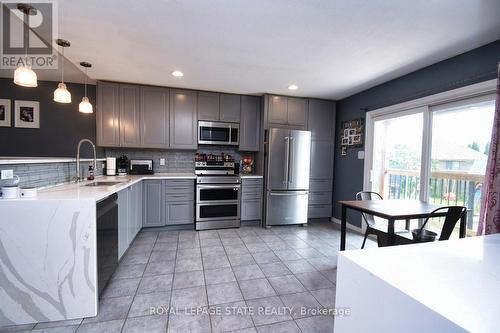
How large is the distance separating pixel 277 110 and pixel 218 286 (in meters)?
3.05

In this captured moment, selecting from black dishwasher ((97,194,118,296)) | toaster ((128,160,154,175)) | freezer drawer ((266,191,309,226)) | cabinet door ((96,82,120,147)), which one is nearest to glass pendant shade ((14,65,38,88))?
black dishwasher ((97,194,118,296))

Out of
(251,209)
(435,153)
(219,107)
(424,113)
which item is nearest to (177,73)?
(219,107)

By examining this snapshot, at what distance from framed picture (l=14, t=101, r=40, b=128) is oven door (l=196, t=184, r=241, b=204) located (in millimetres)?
2929

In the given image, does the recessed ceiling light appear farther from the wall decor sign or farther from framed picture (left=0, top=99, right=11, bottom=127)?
the wall decor sign

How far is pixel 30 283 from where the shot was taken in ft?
5.26

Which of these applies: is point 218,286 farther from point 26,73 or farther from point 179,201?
point 26,73

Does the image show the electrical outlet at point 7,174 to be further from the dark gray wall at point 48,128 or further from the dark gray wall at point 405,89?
the dark gray wall at point 405,89

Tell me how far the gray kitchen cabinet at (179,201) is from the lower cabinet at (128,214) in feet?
1.36

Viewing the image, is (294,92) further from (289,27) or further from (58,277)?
(58,277)

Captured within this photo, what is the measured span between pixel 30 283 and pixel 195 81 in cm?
296

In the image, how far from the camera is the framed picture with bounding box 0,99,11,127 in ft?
12.0

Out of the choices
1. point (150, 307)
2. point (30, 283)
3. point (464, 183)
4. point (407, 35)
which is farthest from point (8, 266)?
point (464, 183)

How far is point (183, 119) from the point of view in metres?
3.96

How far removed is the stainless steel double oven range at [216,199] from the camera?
3.77 metres
